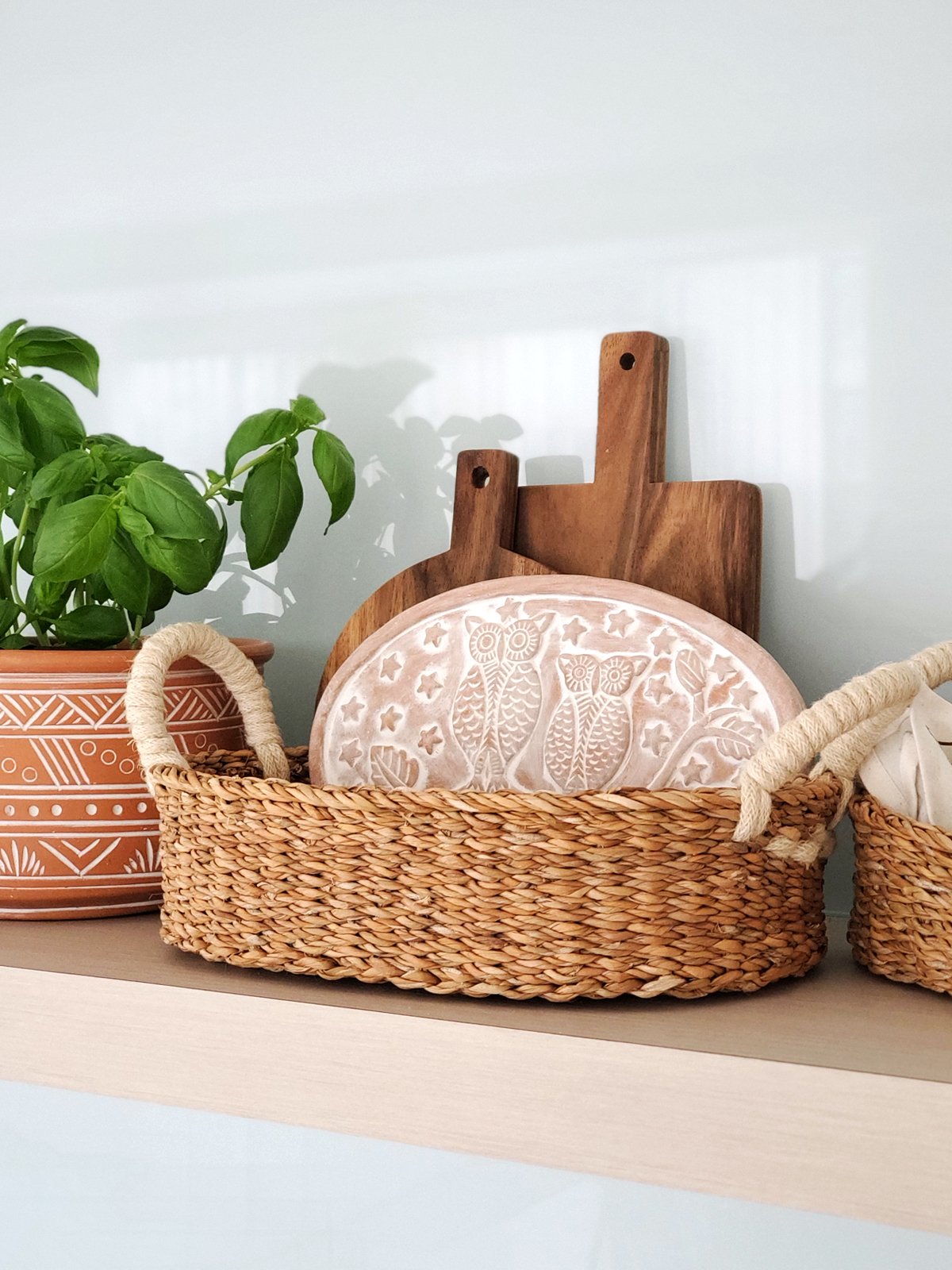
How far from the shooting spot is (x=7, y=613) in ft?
2.67

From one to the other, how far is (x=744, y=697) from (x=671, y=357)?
30 centimetres

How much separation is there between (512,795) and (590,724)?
0.16m

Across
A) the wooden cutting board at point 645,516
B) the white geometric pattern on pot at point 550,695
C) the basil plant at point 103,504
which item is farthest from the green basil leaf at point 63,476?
the wooden cutting board at point 645,516

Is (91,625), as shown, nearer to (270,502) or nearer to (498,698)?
(270,502)

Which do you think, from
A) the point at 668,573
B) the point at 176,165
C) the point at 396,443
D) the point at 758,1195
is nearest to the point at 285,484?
the point at 396,443

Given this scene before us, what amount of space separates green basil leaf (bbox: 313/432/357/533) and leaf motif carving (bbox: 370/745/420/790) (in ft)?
0.65

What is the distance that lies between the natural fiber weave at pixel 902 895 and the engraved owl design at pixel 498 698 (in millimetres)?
215

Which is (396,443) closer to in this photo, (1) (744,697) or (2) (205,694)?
(2) (205,694)

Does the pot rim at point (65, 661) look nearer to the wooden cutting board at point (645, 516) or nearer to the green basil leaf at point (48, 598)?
the green basil leaf at point (48, 598)

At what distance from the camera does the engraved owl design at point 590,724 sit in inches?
29.0

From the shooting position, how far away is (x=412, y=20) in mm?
976

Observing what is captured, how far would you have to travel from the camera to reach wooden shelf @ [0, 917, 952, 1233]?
0.52m

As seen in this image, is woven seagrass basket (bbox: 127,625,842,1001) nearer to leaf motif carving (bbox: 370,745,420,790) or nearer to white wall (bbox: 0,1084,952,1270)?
leaf motif carving (bbox: 370,745,420,790)

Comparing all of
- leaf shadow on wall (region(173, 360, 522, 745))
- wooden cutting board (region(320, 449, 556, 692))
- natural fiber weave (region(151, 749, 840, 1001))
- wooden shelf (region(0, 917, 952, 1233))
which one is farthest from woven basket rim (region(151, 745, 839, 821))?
leaf shadow on wall (region(173, 360, 522, 745))
